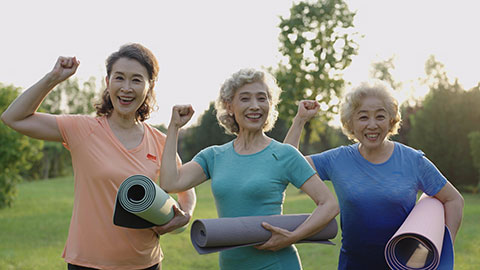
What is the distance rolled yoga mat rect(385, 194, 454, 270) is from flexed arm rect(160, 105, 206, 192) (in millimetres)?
1299

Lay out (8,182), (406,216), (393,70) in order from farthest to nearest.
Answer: (393,70) → (8,182) → (406,216)

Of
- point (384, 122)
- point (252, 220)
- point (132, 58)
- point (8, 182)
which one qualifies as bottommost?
point (8, 182)

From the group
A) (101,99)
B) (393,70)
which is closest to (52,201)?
(101,99)

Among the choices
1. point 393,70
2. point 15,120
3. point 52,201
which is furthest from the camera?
point 393,70

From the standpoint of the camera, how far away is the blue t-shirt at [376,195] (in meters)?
3.23

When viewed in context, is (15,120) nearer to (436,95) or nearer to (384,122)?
(384,122)

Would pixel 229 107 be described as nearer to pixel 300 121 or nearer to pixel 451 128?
pixel 300 121

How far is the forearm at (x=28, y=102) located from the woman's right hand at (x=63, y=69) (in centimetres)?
3

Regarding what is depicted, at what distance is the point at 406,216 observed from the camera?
Answer: 129 inches

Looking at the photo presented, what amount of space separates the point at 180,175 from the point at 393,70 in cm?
4911

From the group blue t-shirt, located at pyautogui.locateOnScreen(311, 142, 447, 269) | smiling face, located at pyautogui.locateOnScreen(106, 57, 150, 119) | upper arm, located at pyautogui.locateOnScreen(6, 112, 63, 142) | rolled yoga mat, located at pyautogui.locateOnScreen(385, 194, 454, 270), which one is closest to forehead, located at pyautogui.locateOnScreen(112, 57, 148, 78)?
smiling face, located at pyautogui.locateOnScreen(106, 57, 150, 119)

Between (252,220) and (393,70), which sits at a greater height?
(393,70)

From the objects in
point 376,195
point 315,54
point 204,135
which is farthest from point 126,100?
point 204,135

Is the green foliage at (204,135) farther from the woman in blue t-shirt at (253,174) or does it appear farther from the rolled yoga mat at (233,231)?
the rolled yoga mat at (233,231)
